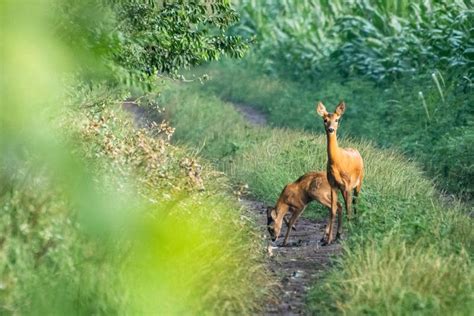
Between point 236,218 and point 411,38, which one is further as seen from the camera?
point 411,38

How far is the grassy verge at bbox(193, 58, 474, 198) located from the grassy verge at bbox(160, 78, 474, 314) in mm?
569

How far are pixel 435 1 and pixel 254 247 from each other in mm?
11233

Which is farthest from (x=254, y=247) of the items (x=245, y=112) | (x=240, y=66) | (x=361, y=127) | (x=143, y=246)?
(x=240, y=66)

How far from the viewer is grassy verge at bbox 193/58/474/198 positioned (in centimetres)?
1365

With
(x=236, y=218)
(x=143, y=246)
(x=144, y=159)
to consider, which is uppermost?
(x=143, y=246)

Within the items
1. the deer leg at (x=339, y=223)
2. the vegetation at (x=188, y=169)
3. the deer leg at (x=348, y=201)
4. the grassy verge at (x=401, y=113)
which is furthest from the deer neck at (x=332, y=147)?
the grassy verge at (x=401, y=113)

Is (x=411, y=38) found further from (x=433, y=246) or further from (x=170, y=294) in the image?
(x=170, y=294)

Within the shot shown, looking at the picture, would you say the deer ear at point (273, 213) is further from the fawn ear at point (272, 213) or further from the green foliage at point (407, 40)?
the green foliage at point (407, 40)

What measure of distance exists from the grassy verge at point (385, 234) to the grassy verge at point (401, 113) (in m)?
0.57

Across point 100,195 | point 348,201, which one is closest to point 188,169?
point 348,201

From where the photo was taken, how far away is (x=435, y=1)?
18562 mm

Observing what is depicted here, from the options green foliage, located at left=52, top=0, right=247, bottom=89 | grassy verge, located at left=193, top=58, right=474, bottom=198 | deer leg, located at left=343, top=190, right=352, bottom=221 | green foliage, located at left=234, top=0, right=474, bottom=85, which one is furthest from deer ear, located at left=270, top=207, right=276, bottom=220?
green foliage, located at left=234, top=0, right=474, bottom=85

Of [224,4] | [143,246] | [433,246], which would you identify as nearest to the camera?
[143,246]

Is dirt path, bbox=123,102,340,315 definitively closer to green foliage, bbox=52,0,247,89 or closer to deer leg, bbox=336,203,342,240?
deer leg, bbox=336,203,342,240
